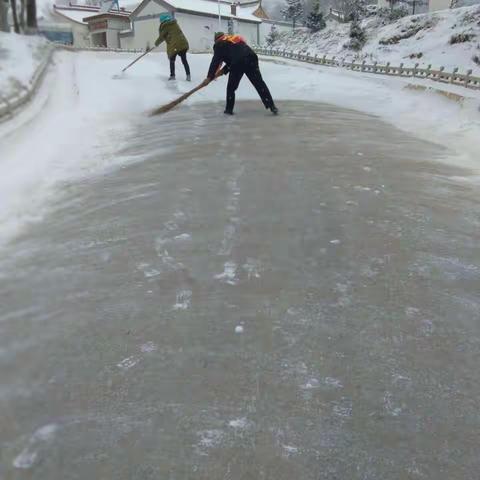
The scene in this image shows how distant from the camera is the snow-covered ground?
665cm

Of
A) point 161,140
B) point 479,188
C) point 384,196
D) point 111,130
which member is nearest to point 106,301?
point 384,196

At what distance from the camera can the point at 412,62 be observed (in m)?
28.7

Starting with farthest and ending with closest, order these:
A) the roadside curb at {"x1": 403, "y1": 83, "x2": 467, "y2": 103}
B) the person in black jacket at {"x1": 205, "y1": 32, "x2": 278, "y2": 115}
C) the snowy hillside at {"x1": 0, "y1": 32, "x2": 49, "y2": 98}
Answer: the roadside curb at {"x1": 403, "y1": 83, "x2": 467, "y2": 103} → the snowy hillside at {"x1": 0, "y1": 32, "x2": 49, "y2": 98} → the person in black jacket at {"x1": 205, "y1": 32, "x2": 278, "y2": 115}

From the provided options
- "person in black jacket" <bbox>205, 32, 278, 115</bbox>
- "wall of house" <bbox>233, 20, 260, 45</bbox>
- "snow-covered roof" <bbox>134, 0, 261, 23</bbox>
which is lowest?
"person in black jacket" <bbox>205, 32, 278, 115</bbox>

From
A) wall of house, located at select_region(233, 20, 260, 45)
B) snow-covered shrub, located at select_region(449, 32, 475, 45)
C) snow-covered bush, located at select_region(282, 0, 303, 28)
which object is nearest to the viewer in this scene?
snow-covered shrub, located at select_region(449, 32, 475, 45)

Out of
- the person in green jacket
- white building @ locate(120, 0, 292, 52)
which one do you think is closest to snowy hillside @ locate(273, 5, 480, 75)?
white building @ locate(120, 0, 292, 52)

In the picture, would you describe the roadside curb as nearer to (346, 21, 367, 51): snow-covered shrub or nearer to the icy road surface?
the icy road surface

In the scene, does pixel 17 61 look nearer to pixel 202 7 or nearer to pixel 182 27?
pixel 182 27

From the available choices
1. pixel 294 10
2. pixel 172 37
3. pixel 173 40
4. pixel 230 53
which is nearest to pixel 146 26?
pixel 294 10

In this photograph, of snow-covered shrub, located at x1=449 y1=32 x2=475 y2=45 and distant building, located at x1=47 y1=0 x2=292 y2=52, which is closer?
snow-covered shrub, located at x1=449 y1=32 x2=475 y2=45

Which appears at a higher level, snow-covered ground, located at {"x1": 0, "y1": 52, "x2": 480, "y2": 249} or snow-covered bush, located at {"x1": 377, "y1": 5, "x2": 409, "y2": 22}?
snow-covered bush, located at {"x1": 377, "y1": 5, "x2": 409, "y2": 22}

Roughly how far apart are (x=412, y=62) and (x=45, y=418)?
29.0 metres

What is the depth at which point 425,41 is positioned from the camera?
30.2 meters

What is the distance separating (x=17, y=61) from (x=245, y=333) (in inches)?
523
